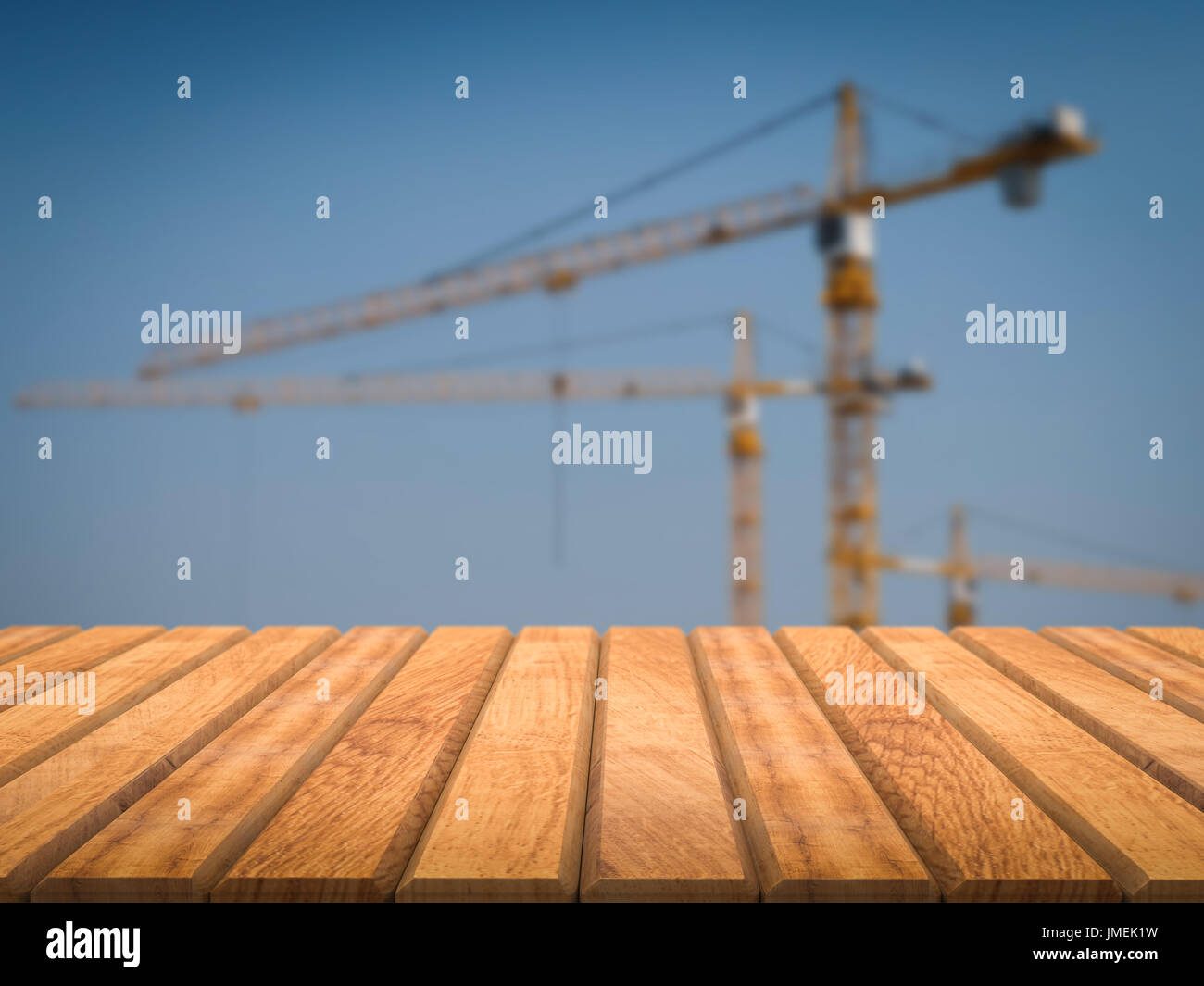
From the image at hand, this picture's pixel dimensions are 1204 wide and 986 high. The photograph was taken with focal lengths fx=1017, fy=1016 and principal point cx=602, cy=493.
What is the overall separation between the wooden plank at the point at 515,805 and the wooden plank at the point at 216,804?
223mm

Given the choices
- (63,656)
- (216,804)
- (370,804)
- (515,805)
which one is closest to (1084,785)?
(515,805)

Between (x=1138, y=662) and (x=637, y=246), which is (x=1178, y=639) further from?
(x=637, y=246)

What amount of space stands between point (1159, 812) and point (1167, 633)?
1443 millimetres

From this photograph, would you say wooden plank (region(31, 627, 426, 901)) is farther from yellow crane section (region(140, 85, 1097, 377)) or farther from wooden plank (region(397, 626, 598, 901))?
yellow crane section (region(140, 85, 1097, 377))

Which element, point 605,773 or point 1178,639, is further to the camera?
point 1178,639

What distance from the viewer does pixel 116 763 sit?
1.48m

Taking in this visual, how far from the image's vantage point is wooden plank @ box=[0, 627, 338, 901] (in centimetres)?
120

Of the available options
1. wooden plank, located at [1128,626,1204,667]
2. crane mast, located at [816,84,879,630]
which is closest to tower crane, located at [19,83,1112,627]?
crane mast, located at [816,84,879,630]

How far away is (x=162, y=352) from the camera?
31172 mm

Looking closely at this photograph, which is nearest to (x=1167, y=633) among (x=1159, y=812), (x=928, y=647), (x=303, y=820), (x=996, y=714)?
(x=928, y=647)

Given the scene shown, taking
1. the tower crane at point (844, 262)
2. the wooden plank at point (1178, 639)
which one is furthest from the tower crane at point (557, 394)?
the wooden plank at point (1178, 639)

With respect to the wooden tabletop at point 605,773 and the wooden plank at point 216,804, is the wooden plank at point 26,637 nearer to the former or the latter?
the wooden tabletop at point 605,773

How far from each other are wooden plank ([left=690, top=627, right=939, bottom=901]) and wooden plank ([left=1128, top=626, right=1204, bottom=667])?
1.01m

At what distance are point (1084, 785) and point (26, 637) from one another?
2.39m
